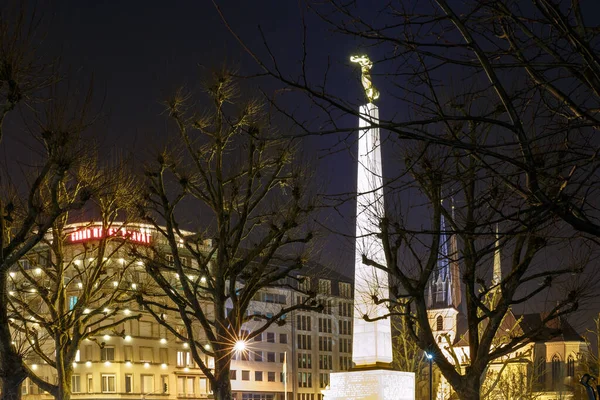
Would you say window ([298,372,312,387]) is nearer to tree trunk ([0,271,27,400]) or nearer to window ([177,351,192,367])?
window ([177,351,192,367])

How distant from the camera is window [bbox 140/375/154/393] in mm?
73750

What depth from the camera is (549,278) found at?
16156 mm

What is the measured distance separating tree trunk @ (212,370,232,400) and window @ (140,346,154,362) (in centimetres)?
5533

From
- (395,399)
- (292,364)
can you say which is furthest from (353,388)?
(292,364)

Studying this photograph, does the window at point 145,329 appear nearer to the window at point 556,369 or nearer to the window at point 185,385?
the window at point 185,385

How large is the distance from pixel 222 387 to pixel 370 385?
4361 mm

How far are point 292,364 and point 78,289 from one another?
24341 millimetres

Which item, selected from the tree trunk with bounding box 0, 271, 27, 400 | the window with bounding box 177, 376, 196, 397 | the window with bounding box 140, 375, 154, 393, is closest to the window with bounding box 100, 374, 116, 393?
the window with bounding box 140, 375, 154, 393

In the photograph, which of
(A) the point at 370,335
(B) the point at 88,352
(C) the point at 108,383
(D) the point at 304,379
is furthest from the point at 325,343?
(A) the point at 370,335

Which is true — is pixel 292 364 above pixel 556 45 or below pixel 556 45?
below

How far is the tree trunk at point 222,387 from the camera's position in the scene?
20.3m

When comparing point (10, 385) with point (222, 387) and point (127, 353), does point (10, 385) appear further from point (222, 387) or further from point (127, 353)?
point (127, 353)

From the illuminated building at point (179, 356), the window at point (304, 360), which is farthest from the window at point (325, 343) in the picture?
the window at point (304, 360)

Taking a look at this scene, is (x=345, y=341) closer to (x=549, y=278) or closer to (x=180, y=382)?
(x=180, y=382)
